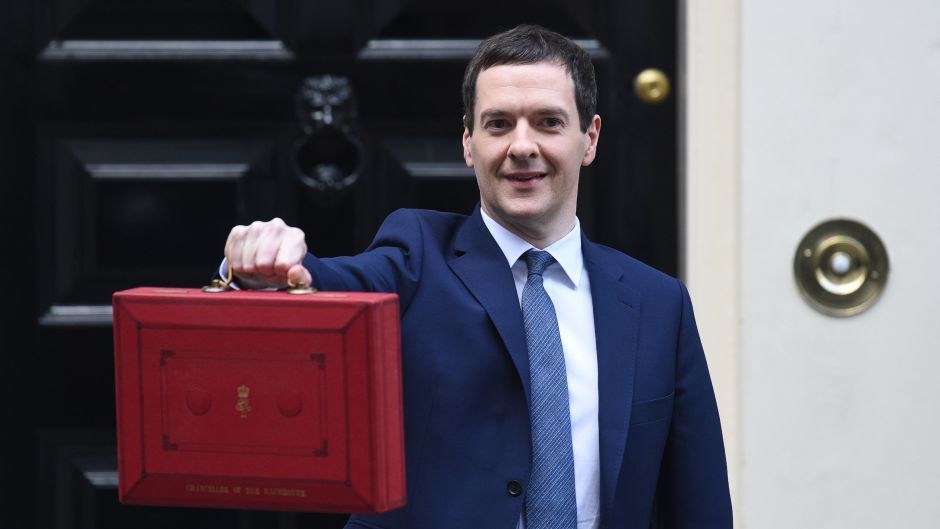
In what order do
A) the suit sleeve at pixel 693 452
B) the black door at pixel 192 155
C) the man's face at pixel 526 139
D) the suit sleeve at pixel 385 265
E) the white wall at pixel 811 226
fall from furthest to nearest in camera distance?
the black door at pixel 192 155
the white wall at pixel 811 226
the suit sleeve at pixel 693 452
the man's face at pixel 526 139
the suit sleeve at pixel 385 265

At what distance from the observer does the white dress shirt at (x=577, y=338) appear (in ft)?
7.38

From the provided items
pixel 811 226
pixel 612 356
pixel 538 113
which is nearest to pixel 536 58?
pixel 538 113

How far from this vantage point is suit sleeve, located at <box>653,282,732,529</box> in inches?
92.7

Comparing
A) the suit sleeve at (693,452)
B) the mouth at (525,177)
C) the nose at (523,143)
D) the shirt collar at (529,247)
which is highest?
the nose at (523,143)

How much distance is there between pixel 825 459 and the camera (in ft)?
10.4

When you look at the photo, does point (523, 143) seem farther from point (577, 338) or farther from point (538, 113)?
point (577, 338)

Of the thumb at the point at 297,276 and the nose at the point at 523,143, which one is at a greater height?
the nose at the point at 523,143

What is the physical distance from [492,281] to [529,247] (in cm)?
9

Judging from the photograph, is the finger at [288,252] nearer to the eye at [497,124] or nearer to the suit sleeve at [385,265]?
the suit sleeve at [385,265]

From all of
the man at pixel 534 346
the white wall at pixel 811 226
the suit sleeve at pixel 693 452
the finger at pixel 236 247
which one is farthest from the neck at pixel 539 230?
the white wall at pixel 811 226

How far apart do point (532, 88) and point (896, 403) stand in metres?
A: 1.30

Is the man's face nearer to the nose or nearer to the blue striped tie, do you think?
the nose

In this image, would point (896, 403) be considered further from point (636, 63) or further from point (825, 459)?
point (636, 63)

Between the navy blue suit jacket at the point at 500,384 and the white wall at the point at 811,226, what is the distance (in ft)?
2.65
